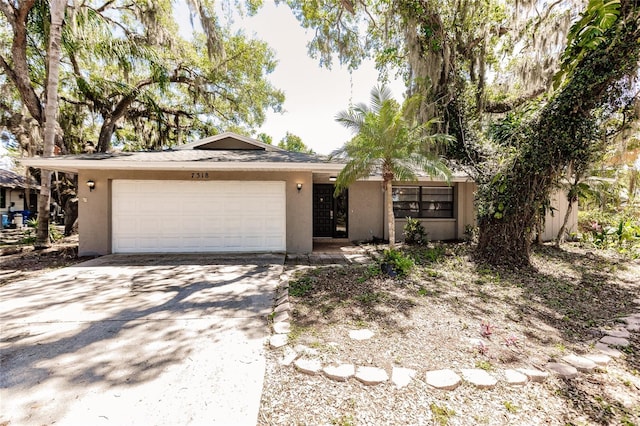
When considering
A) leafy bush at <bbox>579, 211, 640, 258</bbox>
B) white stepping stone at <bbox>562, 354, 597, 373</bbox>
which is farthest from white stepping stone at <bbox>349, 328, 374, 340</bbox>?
leafy bush at <bbox>579, 211, 640, 258</bbox>

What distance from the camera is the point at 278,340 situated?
2.91 metres

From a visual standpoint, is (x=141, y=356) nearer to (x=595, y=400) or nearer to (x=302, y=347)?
(x=302, y=347)

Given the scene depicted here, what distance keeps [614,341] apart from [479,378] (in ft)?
6.55

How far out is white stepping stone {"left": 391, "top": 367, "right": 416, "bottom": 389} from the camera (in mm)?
2250

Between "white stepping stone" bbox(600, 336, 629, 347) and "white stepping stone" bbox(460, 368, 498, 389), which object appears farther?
"white stepping stone" bbox(600, 336, 629, 347)

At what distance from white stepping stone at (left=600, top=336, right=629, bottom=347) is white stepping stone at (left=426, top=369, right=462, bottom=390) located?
2047 millimetres

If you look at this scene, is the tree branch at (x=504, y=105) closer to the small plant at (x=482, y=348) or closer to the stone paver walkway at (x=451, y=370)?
the stone paver walkway at (x=451, y=370)

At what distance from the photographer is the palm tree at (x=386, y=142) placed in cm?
543

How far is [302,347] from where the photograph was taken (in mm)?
2779

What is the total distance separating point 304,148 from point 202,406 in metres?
39.3

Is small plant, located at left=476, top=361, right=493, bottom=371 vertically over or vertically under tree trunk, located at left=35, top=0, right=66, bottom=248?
under

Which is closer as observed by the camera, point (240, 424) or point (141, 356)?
point (240, 424)

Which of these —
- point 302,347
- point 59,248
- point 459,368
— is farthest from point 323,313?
point 59,248

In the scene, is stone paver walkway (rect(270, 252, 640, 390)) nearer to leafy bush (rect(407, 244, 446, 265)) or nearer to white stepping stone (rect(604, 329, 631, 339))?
white stepping stone (rect(604, 329, 631, 339))
